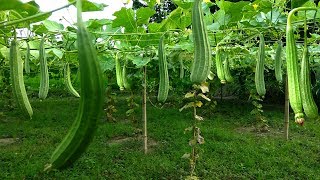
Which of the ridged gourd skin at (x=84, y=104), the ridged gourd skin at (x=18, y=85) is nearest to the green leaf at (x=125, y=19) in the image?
the ridged gourd skin at (x=18, y=85)

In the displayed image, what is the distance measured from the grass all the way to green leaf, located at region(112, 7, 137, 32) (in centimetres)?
325

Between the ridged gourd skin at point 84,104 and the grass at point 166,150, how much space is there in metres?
5.02

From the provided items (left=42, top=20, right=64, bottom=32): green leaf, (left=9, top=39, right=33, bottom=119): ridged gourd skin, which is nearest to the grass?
(left=42, top=20, right=64, bottom=32): green leaf

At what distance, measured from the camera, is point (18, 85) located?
1171mm

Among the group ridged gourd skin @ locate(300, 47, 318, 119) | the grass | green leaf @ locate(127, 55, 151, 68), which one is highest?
green leaf @ locate(127, 55, 151, 68)

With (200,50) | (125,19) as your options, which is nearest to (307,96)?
(200,50)

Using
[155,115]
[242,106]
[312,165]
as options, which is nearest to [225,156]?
[312,165]

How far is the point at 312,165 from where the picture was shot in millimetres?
6328

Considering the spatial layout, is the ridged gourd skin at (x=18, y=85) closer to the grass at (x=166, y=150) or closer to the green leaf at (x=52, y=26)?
the green leaf at (x=52, y=26)

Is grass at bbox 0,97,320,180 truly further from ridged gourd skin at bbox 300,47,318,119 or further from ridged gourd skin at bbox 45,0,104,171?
ridged gourd skin at bbox 45,0,104,171

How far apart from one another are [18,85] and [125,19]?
1631 millimetres

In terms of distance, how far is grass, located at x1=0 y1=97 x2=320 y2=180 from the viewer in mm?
5770

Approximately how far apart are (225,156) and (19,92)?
574 centimetres

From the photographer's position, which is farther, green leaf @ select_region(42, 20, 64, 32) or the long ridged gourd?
green leaf @ select_region(42, 20, 64, 32)
